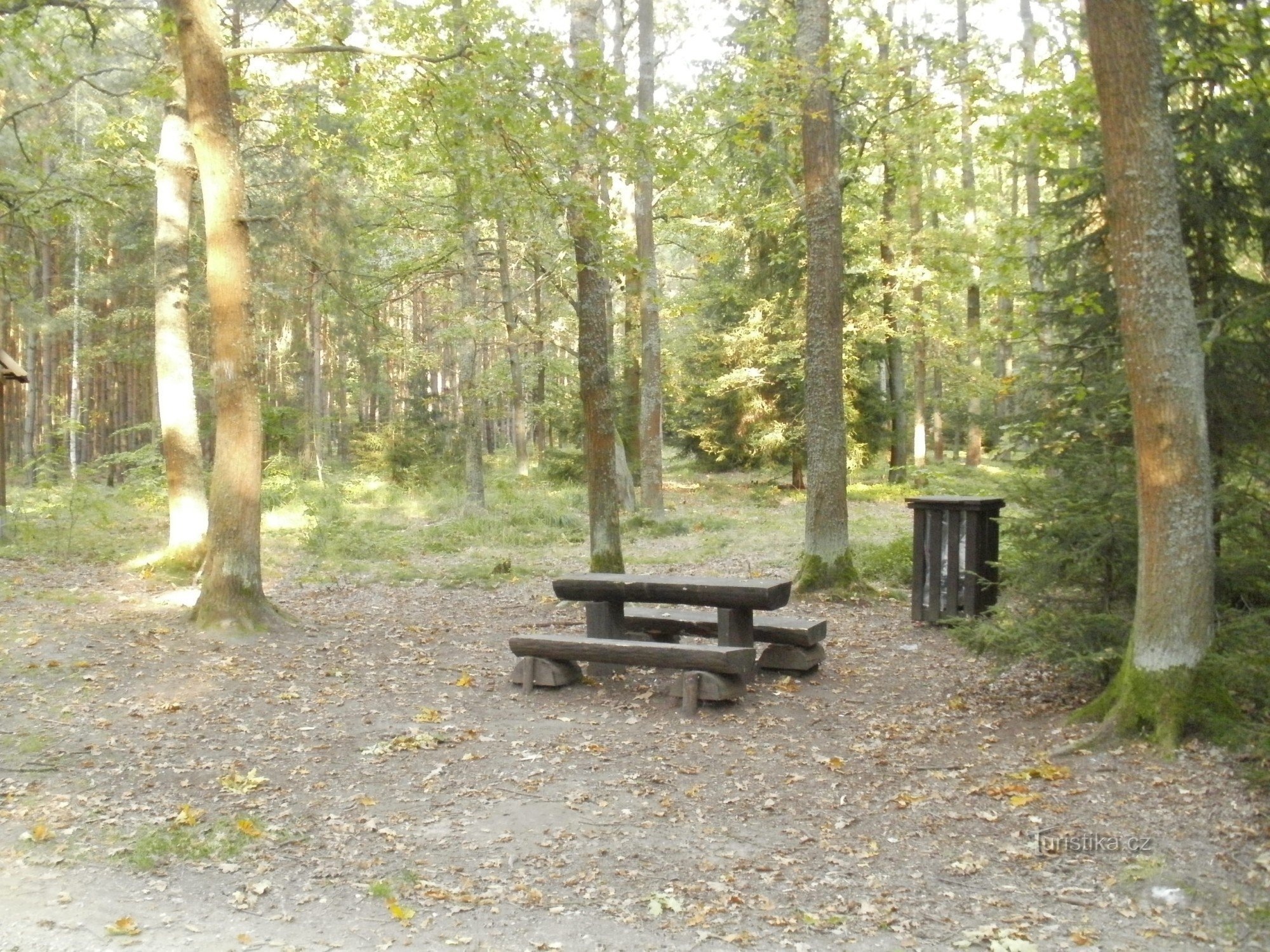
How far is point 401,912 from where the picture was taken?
466 cm

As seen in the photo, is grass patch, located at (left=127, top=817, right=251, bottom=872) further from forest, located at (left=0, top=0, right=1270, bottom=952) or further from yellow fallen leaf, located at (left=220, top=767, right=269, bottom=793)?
yellow fallen leaf, located at (left=220, top=767, right=269, bottom=793)

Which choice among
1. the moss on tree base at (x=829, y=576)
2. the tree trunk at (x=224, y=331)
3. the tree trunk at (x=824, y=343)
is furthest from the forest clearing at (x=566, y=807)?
the tree trunk at (x=824, y=343)

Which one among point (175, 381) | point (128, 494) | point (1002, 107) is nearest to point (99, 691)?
point (175, 381)

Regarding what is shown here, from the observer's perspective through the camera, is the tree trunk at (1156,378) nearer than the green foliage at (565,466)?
Yes

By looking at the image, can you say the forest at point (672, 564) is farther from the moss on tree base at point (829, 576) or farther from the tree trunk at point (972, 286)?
the tree trunk at point (972, 286)

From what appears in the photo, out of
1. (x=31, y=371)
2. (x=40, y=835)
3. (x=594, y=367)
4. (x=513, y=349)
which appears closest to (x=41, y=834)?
(x=40, y=835)

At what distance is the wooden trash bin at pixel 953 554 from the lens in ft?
32.2

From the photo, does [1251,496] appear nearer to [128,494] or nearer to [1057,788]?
[1057,788]

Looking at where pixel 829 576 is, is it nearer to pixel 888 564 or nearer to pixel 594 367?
pixel 888 564

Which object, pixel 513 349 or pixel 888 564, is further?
pixel 513 349

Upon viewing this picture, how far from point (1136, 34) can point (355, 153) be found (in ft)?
29.6

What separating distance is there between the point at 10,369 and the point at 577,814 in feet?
40.9

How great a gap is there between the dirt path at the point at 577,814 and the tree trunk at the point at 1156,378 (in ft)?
1.93

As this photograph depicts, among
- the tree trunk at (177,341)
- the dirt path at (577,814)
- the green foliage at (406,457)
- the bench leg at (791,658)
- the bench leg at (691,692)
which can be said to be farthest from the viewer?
the green foliage at (406,457)
